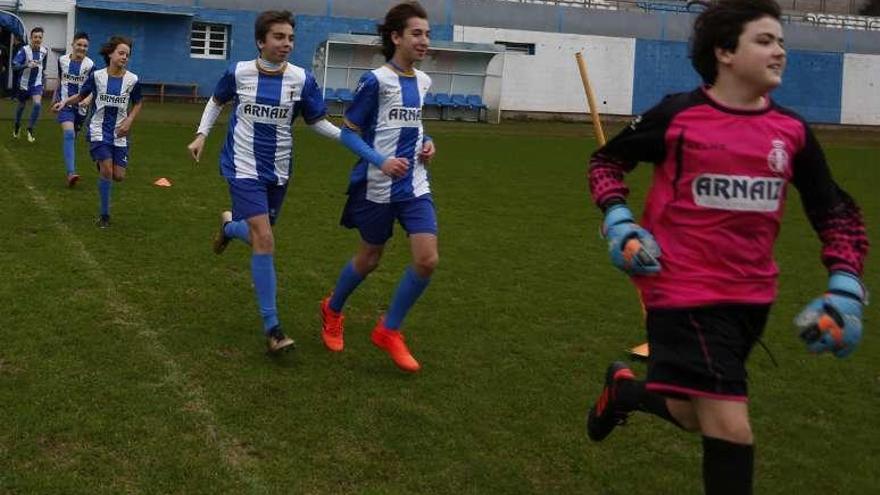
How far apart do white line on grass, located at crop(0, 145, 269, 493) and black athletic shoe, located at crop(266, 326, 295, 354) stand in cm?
51

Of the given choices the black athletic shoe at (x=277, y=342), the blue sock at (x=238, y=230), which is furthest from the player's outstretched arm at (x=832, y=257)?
the blue sock at (x=238, y=230)

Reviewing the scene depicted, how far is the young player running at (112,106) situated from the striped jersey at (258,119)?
4.33m

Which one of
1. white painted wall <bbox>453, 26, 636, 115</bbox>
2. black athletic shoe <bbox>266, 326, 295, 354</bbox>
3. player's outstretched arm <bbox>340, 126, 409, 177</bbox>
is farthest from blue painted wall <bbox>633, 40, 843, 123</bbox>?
black athletic shoe <bbox>266, 326, 295, 354</bbox>

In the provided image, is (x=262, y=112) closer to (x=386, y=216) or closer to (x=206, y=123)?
(x=206, y=123)

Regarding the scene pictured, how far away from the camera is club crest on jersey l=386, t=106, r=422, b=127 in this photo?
6.00m

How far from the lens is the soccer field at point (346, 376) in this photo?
4.43 m

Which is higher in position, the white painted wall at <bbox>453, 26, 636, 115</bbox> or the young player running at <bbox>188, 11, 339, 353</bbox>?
the white painted wall at <bbox>453, 26, 636, 115</bbox>

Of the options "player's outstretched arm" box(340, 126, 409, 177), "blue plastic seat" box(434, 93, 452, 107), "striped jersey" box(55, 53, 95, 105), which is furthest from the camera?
"blue plastic seat" box(434, 93, 452, 107)

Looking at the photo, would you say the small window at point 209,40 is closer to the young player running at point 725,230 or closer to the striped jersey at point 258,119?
the striped jersey at point 258,119

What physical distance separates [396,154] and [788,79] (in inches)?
1645

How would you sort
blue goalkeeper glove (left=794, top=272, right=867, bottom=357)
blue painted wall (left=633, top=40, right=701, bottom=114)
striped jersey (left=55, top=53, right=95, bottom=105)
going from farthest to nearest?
blue painted wall (left=633, top=40, right=701, bottom=114)
striped jersey (left=55, top=53, right=95, bottom=105)
blue goalkeeper glove (left=794, top=272, right=867, bottom=357)

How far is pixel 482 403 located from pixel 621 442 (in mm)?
799

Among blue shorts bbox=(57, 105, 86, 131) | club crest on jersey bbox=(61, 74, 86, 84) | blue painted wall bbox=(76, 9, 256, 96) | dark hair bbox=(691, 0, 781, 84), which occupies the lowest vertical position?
blue shorts bbox=(57, 105, 86, 131)

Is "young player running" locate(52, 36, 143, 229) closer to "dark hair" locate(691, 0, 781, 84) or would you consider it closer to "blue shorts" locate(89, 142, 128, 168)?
"blue shorts" locate(89, 142, 128, 168)
